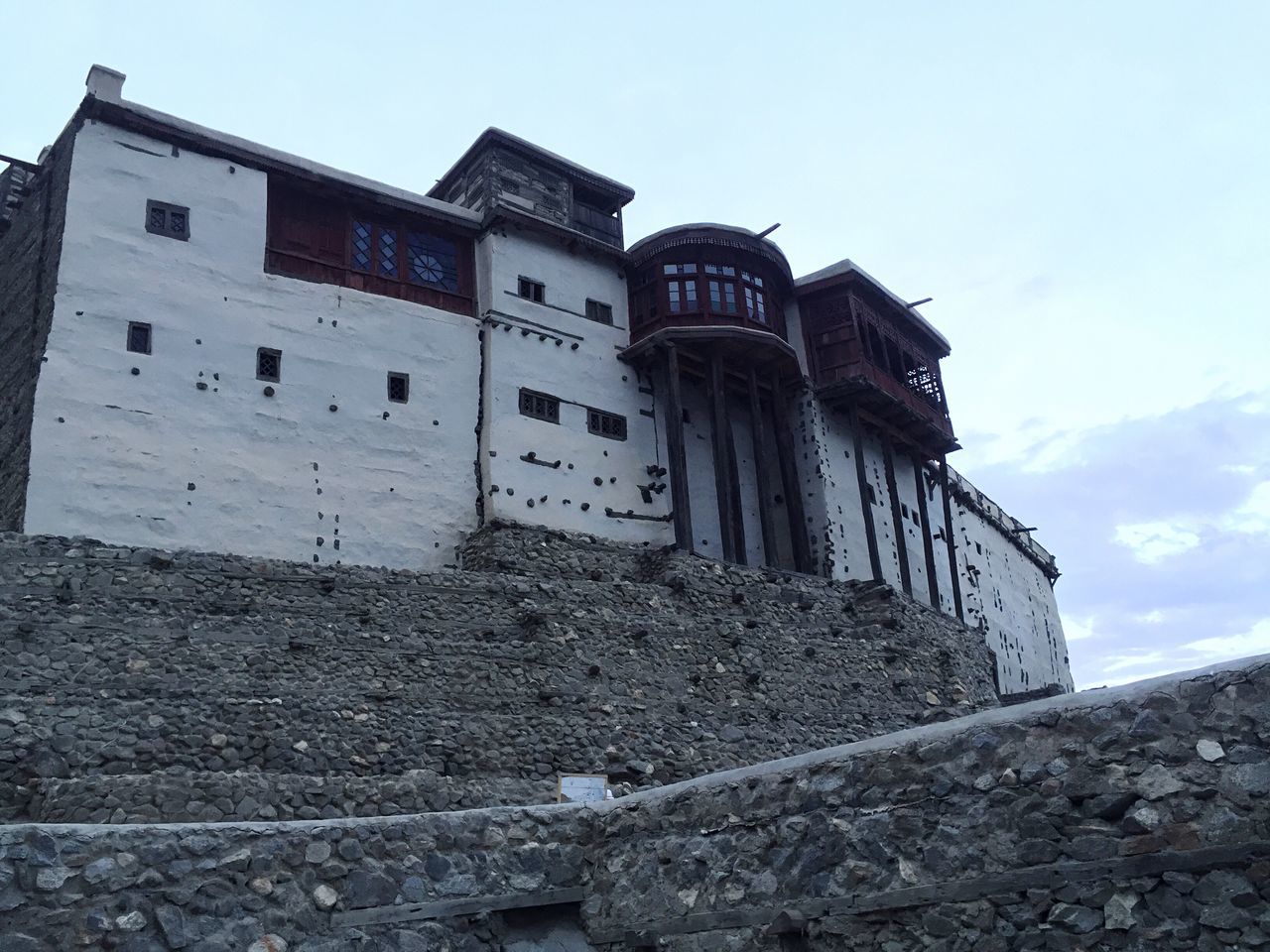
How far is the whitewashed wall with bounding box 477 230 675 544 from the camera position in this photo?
73.8ft

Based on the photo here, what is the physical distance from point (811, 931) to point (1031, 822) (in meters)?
1.39

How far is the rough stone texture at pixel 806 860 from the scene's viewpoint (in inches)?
191

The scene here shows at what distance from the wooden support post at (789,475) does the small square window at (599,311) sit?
14.2 ft

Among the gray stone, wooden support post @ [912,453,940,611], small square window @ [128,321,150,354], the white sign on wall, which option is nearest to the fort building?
small square window @ [128,321,150,354]

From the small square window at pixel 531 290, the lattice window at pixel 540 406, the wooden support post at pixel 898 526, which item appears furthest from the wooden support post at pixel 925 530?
the small square window at pixel 531 290

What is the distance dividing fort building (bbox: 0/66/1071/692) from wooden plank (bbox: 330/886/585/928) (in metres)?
13.1

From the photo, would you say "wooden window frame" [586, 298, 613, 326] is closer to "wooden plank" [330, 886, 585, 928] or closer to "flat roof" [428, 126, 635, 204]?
"flat roof" [428, 126, 635, 204]

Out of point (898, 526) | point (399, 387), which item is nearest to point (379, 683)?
point (399, 387)

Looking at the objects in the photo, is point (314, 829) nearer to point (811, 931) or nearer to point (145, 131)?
point (811, 931)

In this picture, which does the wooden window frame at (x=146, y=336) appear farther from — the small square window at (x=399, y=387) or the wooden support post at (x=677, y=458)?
the wooden support post at (x=677, y=458)

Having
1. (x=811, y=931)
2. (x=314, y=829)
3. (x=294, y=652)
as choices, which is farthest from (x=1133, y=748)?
(x=294, y=652)

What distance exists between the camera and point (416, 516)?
20953 mm

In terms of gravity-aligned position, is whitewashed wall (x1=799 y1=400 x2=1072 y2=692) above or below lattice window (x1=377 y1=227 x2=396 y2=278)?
below

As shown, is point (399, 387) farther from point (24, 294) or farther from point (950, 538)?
point (950, 538)
